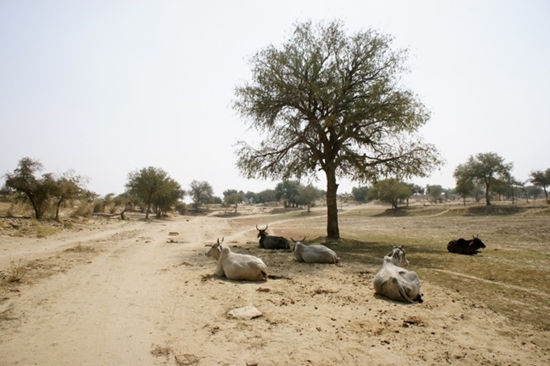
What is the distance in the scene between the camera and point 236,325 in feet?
19.2

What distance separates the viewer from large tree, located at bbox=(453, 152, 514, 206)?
199 feet

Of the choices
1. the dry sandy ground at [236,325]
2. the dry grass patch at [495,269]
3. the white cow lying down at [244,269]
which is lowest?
the dry grass patch at [495,269]

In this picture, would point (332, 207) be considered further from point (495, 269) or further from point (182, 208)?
point (182, 208)

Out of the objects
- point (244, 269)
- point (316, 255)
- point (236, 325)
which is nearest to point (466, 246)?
point (316, 255)

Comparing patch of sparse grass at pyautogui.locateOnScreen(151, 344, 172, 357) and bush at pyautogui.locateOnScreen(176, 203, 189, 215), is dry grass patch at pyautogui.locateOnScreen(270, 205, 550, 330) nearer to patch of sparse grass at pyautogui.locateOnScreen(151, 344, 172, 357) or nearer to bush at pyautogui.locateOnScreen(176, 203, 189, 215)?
patch of sparse grass at pyautogui.locateOnScreen(151, 344, 172, 357)

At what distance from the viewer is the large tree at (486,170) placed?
60.8m

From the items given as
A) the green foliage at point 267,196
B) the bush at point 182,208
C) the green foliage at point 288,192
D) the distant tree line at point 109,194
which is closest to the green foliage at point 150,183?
the distant tree line at point 109,194

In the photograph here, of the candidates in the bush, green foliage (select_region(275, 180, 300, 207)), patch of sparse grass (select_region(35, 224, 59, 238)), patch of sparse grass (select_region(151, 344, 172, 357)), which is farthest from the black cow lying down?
green foliage (select_region(275, 180, 300, 207))

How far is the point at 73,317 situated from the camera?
6.06 metres

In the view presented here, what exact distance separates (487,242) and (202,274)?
18706 mm

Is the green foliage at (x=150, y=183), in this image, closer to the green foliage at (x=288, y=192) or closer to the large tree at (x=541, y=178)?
the green foliage at (x=288, y=192)

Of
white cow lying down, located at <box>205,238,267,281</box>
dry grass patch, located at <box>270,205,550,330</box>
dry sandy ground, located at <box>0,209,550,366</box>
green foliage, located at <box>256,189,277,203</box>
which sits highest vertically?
green foliage, located at <box>256,189,277,203</box>

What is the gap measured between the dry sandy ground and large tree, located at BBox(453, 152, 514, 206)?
2488 inches

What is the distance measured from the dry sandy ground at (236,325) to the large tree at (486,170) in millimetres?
63202
